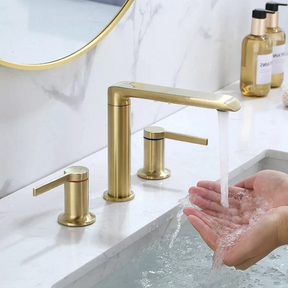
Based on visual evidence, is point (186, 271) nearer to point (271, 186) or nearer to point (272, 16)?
point (271, 186)

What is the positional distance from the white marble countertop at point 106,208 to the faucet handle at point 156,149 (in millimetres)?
17

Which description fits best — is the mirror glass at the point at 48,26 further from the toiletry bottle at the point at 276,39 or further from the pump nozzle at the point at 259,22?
the toiletry bottle at the point at 276,39

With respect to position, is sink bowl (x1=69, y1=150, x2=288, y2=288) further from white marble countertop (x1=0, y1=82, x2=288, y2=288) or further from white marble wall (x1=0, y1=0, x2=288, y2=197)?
white marble wall (x1=0, y1=0, x2=288, y2=197)

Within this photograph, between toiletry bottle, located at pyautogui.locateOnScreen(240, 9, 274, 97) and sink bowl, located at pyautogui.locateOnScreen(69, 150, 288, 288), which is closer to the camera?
sink bowl, located at pyautogui.locateOnScreen(69, 150, 288, 288)

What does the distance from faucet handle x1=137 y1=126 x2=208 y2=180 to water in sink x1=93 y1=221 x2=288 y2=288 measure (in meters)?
0.15

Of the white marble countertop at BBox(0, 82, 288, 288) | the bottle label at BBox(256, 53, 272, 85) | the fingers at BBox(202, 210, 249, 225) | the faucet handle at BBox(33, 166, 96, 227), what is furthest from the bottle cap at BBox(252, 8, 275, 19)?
the faucet handle at BBox(33, 166, 96, 227)

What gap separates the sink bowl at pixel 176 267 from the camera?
91 cm

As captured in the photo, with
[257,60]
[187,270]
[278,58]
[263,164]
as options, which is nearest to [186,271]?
[187,270]

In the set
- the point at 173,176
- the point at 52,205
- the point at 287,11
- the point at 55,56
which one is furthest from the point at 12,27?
the point at 287,11

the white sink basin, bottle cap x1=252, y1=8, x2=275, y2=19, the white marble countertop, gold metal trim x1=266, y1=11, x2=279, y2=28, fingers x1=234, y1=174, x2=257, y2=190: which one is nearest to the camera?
the white marble countertop

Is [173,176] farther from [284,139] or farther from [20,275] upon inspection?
[20,275]

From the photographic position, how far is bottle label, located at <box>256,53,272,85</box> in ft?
4.93

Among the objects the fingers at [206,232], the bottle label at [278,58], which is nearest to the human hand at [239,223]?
the fingers at [206,232]

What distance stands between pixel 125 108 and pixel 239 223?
0.91ft
